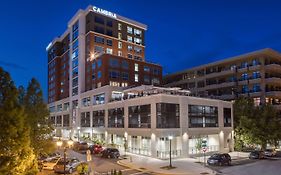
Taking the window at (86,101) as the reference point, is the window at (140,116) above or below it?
below

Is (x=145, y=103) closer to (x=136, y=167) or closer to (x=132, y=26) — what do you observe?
(x=136, y=167)

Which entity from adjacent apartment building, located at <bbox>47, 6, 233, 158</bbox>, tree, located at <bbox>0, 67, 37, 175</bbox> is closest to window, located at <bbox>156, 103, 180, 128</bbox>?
adjacent apartment building, located at <bbox>47, 6, 233, 158</bbox>

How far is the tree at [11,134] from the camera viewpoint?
1669cm

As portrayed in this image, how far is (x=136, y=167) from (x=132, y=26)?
6911 cm

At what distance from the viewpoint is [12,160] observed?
16719mm

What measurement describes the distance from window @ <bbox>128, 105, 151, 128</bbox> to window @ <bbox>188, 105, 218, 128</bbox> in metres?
6.99

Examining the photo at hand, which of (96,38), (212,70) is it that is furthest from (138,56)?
(212,70)

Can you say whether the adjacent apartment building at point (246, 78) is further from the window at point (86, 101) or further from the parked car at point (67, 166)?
the parked car at point (67, 166)

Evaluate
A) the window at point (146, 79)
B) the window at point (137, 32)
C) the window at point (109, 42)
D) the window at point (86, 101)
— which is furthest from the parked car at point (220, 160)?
the window at point (137, 32)

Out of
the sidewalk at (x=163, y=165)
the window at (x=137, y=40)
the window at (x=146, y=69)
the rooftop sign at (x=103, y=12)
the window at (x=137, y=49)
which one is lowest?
the sidewalk at (x=163, y=165)

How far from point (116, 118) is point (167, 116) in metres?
16.6

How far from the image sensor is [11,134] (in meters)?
16.8

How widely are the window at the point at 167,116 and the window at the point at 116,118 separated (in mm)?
13298

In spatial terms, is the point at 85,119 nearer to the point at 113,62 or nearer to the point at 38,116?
the point at 113,62
